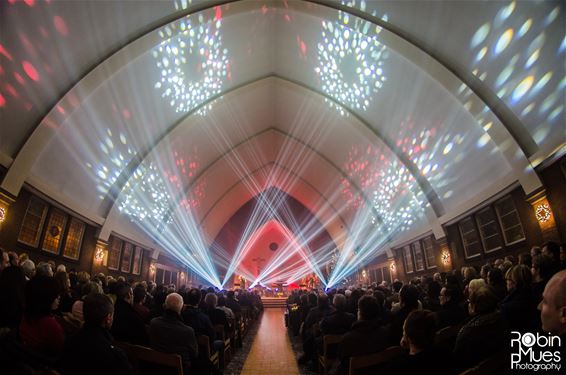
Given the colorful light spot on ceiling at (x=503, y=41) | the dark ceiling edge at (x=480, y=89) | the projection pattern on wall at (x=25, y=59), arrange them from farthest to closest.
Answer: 1. the dark ceiling edge at (x=480, y=89)
2. the colorful light spot on ceiling at (x=503, y=41)
3. the projection pattern on wall at (x=25, y=59)

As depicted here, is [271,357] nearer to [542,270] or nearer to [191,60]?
[542,270]

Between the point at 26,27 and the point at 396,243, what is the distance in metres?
13.4

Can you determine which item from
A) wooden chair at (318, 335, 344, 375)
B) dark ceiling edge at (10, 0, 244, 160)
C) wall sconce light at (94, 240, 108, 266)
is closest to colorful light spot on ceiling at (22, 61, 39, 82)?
dark ceiling edge at (10, 0, 244, 160)

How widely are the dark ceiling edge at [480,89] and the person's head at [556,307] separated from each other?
5924 millimetres

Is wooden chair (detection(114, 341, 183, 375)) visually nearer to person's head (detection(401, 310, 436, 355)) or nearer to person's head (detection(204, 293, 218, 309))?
person's head (detection(401, 310, 436, 355))

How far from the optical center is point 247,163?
19.5 meters

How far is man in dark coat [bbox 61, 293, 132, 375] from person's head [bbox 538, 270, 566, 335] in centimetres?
201

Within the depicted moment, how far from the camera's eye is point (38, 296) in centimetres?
191

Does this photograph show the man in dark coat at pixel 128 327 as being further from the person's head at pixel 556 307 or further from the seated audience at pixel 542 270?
the seated audience at pixel 542 270

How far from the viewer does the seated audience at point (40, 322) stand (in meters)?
1.88

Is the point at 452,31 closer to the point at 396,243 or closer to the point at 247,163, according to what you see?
the point at 396,243

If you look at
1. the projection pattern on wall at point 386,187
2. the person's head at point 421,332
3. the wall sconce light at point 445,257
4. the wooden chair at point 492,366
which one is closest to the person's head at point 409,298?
the wooden chair at point 492,366

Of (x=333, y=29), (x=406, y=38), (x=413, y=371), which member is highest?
(x=333, y=29)

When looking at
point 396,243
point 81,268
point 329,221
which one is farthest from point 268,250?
point 81,268
